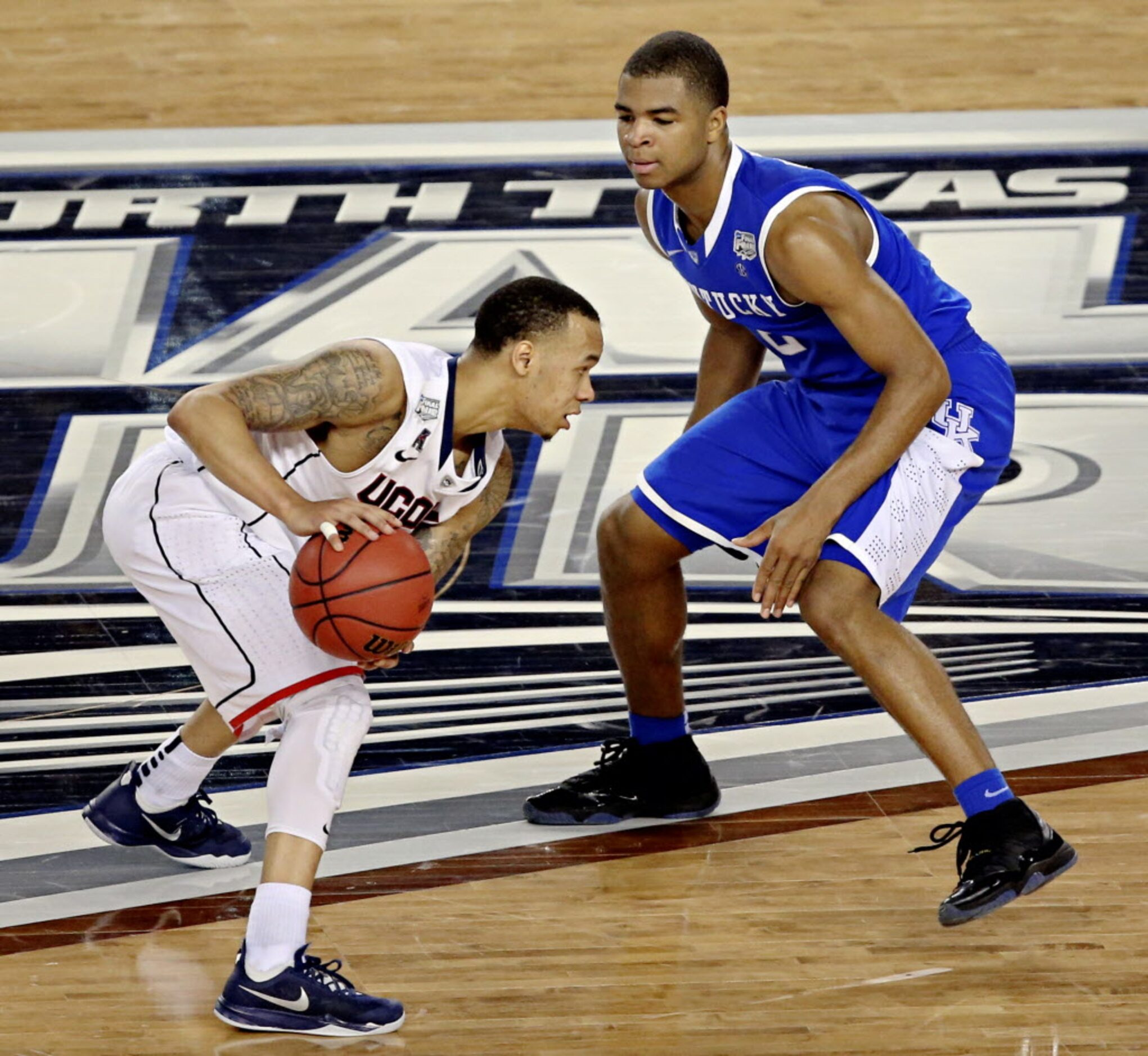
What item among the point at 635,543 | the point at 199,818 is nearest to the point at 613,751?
the point at 635,543

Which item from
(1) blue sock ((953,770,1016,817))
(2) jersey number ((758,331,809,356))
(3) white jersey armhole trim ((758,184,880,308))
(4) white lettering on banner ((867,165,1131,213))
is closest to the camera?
(1) blue sock ((953,770,1016,817))

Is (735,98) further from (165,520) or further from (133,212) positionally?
(165,520)

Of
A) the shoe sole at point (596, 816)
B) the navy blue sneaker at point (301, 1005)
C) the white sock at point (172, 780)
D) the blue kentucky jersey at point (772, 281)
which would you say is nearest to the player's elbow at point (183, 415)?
the white sock at point (172, 780)

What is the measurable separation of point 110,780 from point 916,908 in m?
1.87

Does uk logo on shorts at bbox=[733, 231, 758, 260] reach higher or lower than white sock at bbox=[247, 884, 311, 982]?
higher

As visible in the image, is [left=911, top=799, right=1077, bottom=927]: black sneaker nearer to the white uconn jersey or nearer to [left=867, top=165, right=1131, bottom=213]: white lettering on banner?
the white uconn jersey

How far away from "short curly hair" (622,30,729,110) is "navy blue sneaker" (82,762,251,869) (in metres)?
1.81

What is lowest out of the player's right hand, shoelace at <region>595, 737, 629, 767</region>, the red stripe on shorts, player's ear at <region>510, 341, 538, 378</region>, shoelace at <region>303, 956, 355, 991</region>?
shoelace at <region>303, 956, 355, 991</region>

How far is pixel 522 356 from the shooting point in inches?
133

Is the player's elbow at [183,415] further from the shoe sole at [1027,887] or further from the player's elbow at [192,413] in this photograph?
the shoe sole at [1027,887]

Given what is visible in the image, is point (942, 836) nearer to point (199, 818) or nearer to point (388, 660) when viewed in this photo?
point (388, 660)

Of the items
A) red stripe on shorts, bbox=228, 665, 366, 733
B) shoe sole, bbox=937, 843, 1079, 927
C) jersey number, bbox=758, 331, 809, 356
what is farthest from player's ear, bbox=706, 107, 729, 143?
shoe sole, bbox=937, 843, 1079, 927

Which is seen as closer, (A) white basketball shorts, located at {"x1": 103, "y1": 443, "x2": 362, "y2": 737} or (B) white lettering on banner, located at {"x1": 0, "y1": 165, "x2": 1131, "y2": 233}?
(A) white basketball shorts, located at {"x1": 103, "y1": 443, "x2": 362, "y2": 737}

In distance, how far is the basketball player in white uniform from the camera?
302cm
